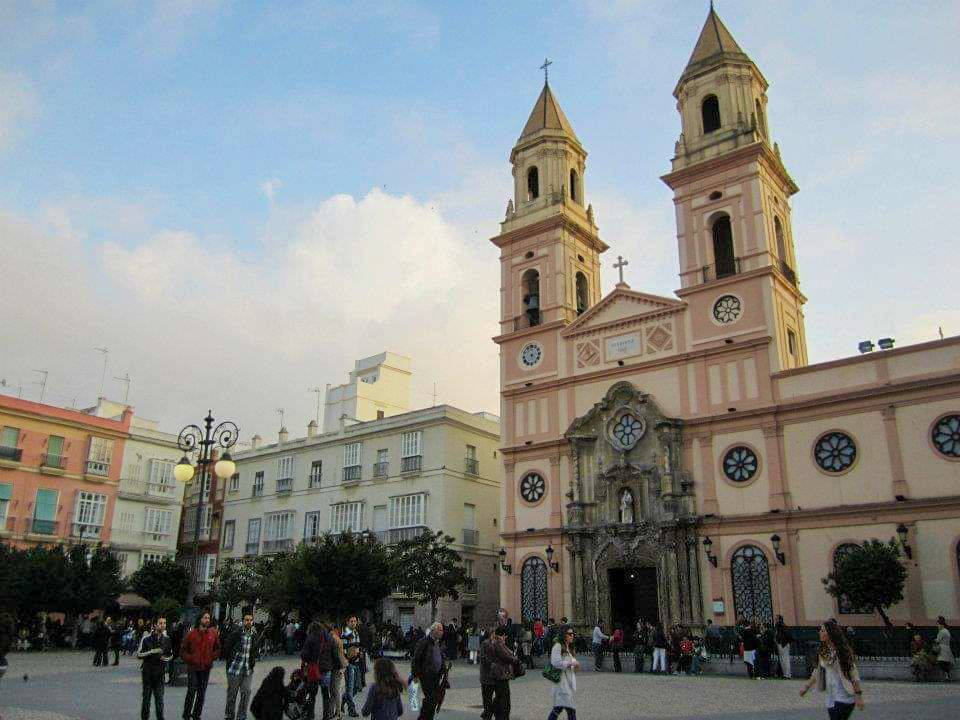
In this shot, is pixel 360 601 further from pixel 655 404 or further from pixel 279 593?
pixel 655 404

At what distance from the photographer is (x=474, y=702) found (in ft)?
56.4

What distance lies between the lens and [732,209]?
32.7 m

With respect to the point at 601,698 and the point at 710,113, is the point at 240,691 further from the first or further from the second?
the point at 710,113

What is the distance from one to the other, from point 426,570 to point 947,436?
19.8 metres

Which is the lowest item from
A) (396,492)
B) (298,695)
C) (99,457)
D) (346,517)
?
(298,695)

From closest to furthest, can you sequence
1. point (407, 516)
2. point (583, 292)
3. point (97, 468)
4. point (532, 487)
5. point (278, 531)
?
point (532, 487) → point (583, 292) → point (407, 516) → point (97, 468) → point (278, 531)

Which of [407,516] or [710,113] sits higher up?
[710,113]

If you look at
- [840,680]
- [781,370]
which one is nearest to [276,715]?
[840,680]

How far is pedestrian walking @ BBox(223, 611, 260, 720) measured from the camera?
12875mm

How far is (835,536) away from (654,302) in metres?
Answer: 11.4

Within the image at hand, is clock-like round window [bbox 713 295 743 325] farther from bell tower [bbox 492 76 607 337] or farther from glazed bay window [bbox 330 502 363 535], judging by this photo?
glazed bay window [bbox 330 502 363 535]

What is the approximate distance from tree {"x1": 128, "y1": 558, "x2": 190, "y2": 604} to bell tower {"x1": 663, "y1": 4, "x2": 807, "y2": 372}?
2916cm

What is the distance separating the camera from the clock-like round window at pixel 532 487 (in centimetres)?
3416

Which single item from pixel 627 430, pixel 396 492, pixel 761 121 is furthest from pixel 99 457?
pixel 761 121
